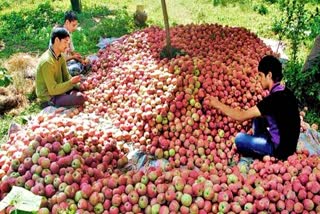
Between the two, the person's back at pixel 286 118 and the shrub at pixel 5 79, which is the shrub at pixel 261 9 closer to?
the person's back at pixel 286 118

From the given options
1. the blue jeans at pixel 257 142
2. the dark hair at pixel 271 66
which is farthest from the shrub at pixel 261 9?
the dark hair at pixel 271 66

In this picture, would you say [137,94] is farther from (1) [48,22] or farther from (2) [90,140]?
(1) [48,22]

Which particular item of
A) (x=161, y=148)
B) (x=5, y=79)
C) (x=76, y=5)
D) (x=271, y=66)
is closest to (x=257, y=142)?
(x=271, y=66)

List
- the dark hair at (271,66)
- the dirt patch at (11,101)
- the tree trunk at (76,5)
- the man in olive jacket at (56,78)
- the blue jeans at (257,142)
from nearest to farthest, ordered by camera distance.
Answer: the dark hair at (271,66) → the blue jeans at (257,142) → the man in olive jacket at (56,78) → the dirt patch at (11,101) → the tree trunk at (76,5)

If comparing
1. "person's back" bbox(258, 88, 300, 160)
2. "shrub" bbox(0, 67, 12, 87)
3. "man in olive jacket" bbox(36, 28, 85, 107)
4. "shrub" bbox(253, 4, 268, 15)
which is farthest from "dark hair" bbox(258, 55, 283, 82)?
"shrub" bbox(253, 4, 268, 15)

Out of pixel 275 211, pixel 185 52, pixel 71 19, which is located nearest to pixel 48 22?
pixel 71 19

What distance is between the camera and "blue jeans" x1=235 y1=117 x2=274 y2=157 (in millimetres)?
3682

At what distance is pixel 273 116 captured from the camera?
3.50m

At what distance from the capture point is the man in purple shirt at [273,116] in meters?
3.42

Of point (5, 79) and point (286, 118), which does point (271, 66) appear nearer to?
point (286, 118)

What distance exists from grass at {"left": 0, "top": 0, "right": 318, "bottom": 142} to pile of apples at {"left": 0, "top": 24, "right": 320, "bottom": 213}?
2.41 meters

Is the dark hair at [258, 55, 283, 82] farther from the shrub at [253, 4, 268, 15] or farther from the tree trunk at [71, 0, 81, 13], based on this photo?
the tree trunk at [71, 0, 81, 13]

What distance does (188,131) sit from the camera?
3947 millimetres

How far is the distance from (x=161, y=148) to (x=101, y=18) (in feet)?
18.6
